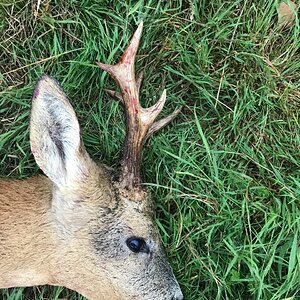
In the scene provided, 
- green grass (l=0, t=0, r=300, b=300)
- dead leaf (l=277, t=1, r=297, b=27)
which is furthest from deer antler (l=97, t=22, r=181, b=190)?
dead leaf (l=277, t=1, r=297, b=27)

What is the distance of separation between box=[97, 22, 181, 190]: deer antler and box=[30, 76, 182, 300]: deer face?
9 cm

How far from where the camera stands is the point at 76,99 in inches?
210

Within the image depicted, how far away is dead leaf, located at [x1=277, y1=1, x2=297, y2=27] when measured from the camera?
529 centimetres

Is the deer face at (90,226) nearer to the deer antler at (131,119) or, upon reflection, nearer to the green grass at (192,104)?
the deer antler at (131,119)

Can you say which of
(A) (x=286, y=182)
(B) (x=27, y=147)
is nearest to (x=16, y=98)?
(B) (x=27, y=147)

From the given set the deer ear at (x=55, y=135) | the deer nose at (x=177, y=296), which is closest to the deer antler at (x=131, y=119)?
the deer ear at (x=55, y=135)

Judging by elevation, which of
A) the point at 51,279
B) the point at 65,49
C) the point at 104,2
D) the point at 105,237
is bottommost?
the point at 51,279

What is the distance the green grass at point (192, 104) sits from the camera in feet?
17.0

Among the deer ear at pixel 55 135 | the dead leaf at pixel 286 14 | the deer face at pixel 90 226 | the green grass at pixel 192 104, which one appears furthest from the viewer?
the dead leaf at pixel 286 14

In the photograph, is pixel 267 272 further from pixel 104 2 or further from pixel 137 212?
pixel 104 2

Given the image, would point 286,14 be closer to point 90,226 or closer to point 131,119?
point 131,119

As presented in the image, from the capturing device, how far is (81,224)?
450 centimetres

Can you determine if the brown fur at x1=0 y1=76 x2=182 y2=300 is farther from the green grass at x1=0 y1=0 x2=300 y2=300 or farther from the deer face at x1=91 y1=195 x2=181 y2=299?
the green grass at x1=0 y1=0 x2=300 y2=300

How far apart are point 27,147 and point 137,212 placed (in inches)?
43.4
